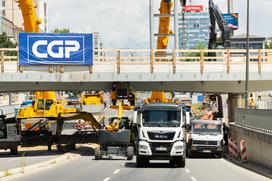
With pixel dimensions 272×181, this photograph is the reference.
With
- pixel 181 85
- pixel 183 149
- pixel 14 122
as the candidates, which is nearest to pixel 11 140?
pixel 14 122

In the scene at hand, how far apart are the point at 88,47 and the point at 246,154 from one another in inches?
528

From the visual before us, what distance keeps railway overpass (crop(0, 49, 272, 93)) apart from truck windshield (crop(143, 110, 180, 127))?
10688mm

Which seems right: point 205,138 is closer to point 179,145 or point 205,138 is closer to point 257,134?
point 257,134

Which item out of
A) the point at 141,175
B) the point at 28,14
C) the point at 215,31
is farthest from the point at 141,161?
the point at 215,31

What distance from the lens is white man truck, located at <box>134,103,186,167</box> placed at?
1113 inches

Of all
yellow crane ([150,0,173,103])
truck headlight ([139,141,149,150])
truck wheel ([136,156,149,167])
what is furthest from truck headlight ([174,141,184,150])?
yellow crane ([150,0,173,103])

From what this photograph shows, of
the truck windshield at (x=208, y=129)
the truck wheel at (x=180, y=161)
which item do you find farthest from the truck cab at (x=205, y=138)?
the truck wheel at (x=180, y=161)

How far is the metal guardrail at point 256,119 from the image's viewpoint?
26.6m

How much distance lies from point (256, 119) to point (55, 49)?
1526 centimetres

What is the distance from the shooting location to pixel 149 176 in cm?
2372

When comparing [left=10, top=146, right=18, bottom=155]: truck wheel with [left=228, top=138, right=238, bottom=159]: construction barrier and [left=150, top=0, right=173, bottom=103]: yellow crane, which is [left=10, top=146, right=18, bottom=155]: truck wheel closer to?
[left=228, top=138, right=238, bottom=159]: construction barrier

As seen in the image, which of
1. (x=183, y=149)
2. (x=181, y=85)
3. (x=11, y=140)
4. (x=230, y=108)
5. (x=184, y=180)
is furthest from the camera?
(x=230, y=108)

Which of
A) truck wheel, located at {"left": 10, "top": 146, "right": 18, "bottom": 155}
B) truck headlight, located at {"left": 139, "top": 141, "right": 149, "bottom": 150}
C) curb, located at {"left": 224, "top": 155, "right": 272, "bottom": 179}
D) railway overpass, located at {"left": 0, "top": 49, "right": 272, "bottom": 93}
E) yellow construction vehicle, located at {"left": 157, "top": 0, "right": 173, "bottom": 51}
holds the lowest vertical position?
truck wheel, located at {"left": 10, "top": 146, "right": 18, "bottom": 155}

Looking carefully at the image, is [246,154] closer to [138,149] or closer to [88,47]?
[138,149]
